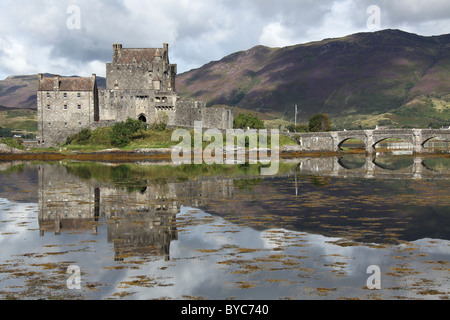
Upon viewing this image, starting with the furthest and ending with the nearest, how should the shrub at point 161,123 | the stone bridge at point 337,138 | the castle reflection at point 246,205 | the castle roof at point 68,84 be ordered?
the stone bridge at point 337,138 < the castle roof at point 68,84 < the shrub at point 161,123 < the castle reflection at point 246,205

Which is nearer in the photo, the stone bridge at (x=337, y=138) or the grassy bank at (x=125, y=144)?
the grassy bank at (x=125, y=144)

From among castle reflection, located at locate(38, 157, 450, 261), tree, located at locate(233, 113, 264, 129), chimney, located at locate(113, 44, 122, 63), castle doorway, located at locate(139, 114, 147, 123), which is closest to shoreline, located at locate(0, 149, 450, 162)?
castle doorway, located at locate(139, 114, 147, 123)

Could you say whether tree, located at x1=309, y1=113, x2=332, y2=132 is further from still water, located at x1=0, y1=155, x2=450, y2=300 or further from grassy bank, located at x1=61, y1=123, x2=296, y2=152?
still water, located at x1=0, y1=155, x2=450, y2=300

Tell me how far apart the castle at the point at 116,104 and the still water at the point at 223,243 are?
→ 41672mm

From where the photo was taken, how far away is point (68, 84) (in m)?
71.3

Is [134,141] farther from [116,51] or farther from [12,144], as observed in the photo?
[12,144]

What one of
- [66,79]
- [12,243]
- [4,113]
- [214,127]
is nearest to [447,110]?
[214,127]

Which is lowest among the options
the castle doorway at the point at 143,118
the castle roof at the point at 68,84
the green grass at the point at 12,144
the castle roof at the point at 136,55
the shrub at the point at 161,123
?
the green grass at the point at 12,144

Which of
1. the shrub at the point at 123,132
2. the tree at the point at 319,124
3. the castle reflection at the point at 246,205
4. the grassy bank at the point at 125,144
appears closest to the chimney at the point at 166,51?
the grassy bank at the point at 125,144

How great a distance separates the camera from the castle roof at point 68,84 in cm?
7094

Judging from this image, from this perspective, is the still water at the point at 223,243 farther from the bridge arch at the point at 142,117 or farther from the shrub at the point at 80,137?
the bridge arch at the point at 142,117

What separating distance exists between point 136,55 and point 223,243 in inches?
2536

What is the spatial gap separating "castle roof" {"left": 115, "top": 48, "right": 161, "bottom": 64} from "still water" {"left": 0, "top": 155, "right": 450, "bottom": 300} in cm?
4736
